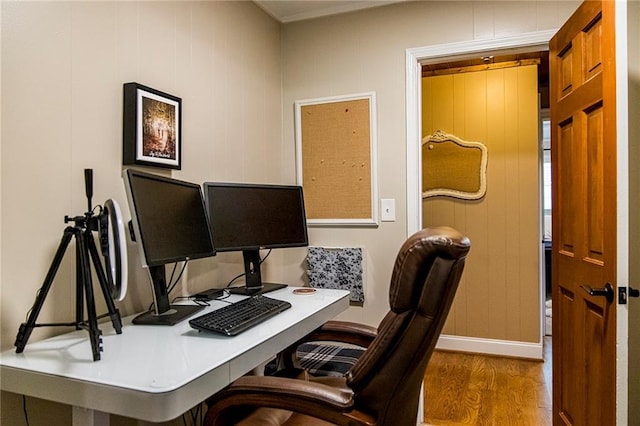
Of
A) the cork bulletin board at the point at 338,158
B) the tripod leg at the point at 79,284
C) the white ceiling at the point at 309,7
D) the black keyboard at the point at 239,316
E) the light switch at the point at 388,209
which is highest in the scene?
the white ceiling at the point at 309,7

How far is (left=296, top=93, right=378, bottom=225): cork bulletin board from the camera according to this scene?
2.63m

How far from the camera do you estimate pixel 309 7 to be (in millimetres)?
2680

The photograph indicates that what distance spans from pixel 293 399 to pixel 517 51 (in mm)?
2160

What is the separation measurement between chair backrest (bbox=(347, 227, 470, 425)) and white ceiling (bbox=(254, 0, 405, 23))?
6.40ft

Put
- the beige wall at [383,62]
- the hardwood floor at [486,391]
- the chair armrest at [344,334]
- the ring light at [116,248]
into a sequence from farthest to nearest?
1. the hardwood floor at [486,391]
2. the beige wall at [383,62]
3. the chair armrest at [344,334]
4. the ring light at [116,248]

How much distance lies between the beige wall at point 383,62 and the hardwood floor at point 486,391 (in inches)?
28.9

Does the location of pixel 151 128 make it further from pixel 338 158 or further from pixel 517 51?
pixel 517 51

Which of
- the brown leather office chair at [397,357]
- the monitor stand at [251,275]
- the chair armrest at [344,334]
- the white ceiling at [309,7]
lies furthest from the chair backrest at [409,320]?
the white ceiling at [309,7]

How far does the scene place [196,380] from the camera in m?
1.04

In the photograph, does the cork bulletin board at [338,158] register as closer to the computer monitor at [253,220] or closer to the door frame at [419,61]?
the door frame at [419,61]

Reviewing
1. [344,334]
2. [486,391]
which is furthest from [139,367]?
[486,391]

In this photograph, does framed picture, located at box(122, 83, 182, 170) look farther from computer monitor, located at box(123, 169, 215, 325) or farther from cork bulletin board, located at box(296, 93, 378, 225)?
cork bulletin board, located at box(296, 93, 378, 225)

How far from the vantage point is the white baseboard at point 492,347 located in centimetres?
352

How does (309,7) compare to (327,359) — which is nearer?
(327,359)
